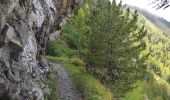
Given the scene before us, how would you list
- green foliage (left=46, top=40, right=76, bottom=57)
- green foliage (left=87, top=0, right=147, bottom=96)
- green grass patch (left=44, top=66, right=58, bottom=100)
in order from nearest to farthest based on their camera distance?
green grass patch (left=44, top=66, right=58, bottom=100), green foliage (left=87, top=0, right=147, bottom=96), green foliage (left=46, top=40, right=76, bottom=57)

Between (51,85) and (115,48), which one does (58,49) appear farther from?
(51,85)

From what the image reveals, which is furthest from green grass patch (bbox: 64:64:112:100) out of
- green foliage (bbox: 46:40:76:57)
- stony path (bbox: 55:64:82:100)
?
green foliage (bbox: 46:40:76:57)

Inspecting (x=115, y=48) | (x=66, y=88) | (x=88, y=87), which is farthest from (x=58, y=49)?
(x=66, y=88)

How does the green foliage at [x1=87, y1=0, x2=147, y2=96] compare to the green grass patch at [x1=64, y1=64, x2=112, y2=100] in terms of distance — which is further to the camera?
the green foliage at [x1=87, y1=0, x2=147, y2=96]

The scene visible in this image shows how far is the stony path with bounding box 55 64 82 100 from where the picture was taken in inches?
1470

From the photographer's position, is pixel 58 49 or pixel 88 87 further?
pixel 58 49

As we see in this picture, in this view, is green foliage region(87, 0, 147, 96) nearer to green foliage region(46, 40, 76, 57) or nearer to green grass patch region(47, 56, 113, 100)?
green grass patch region(47, 56, 113, 100)

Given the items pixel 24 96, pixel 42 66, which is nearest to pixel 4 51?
pixel 24 96

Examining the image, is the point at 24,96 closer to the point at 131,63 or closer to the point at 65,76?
the point at 65,76

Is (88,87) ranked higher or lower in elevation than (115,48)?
lower

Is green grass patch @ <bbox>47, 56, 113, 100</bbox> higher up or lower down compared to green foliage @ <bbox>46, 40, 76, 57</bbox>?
lower down

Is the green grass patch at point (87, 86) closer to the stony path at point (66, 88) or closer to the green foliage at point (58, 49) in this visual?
the stony path at point (66, 88)

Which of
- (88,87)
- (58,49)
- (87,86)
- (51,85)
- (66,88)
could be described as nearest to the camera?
(51,85)

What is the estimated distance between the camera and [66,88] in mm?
39719
